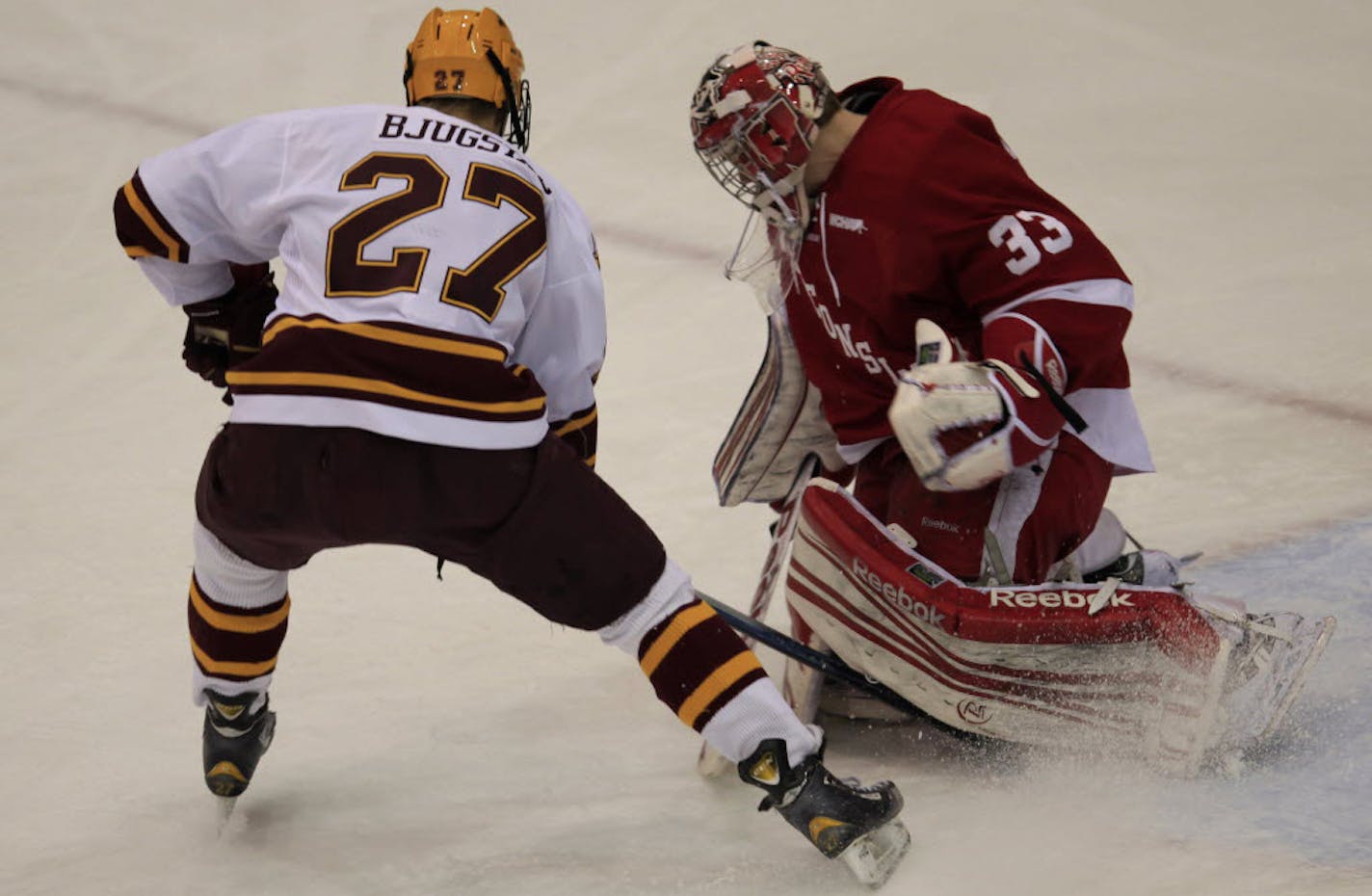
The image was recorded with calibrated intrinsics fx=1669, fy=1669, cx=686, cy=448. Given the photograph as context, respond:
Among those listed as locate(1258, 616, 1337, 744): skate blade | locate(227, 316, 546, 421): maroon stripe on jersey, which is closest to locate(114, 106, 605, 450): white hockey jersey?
locate(227, 316, 546, 421): maroon stripe on jersey

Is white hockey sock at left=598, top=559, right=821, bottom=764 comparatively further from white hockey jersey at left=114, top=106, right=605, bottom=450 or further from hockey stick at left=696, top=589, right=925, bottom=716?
hockey stick at left=696, top=589, right=925, bottom=716

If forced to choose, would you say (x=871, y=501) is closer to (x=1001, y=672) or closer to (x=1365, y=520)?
(x=1001, y=672)

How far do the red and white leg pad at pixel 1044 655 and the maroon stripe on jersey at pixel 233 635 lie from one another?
28.7 inches

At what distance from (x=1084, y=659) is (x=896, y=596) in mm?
247

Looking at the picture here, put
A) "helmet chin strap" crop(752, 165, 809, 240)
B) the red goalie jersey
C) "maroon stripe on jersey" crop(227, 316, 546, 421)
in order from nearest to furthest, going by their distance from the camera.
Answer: "maroon stripe on jersey" crop(227, 316, 546, 421), the red goalie jersey, "helmet chin strap" crop(752, 165, 809, 240)

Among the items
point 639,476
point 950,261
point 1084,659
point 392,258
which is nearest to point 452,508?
point 392,258

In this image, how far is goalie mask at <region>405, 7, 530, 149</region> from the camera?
2.00m

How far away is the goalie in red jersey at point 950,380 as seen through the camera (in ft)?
6.60

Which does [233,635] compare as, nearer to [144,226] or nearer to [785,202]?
[144,226]

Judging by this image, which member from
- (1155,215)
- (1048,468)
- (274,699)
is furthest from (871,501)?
(1155,215)

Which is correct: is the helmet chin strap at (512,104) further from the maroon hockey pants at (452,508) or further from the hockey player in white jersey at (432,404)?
the maroon hockey pants at (452,508)

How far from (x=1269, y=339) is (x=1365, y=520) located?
826 mm

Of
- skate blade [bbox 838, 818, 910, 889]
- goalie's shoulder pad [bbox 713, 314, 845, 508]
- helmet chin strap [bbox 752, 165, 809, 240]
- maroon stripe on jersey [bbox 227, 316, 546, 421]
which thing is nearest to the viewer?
maroon stripe on jersey [bbox 227, 316, 546, 421]

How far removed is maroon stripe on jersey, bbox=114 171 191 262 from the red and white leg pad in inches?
35.4
